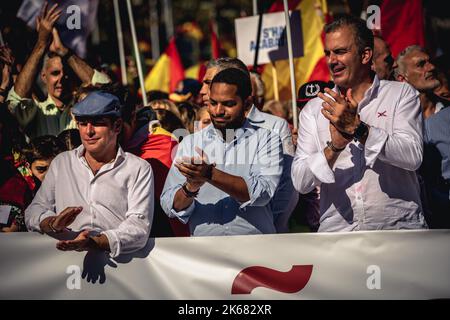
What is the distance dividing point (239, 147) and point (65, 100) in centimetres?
238

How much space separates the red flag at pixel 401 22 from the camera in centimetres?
806

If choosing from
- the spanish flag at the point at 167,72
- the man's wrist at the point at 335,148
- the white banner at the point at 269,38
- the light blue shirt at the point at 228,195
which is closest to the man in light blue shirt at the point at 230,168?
the light blue shirt at the point at 228,195

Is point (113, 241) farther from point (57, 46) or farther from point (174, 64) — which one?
point (174, 64)

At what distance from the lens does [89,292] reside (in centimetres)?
552

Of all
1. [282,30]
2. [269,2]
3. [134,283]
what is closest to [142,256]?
[134,283]

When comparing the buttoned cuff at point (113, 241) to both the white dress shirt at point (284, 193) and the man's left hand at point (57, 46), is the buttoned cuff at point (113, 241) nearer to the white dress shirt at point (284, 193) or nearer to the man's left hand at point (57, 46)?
the white dress shirt at point (284, 193)

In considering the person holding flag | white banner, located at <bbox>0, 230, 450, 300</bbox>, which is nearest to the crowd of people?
white banner, located at <bbox>0, 230, 450, 300</bbox>

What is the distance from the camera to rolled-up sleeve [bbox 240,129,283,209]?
17.3 feet

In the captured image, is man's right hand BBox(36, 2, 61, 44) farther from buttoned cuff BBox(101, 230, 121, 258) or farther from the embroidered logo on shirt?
the embroidered logo on shirt

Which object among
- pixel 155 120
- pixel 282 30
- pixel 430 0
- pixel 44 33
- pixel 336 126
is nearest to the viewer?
pixel 336 126

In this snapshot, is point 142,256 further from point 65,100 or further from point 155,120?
point 65,100

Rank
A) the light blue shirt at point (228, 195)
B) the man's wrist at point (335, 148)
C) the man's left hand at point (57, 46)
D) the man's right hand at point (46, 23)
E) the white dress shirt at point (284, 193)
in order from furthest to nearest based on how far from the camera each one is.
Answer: the man's left hand at point (57, 46), the man's right hand at point (46, 23), the white dress shirt at point (284, 193), the light blue shirt at point (228, 195), the man's wrist at point (335, 148)

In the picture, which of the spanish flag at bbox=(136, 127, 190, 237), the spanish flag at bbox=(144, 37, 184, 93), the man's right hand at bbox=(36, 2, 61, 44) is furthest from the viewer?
the spanish flag at bbox=(144, 37, 184, 93)

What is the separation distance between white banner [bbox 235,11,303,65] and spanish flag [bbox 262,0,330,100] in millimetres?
521
